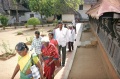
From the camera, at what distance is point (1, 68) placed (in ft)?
28.5

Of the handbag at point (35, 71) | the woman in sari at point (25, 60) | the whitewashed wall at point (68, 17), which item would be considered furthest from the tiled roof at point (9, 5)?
the handbag at point (35, 71)

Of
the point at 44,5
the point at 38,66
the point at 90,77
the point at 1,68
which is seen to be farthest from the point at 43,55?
the point at 44,5

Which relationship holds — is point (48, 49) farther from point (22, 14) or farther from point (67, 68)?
point (22, 14)

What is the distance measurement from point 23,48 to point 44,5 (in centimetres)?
3060

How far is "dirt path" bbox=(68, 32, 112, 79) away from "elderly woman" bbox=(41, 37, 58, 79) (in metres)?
1.60

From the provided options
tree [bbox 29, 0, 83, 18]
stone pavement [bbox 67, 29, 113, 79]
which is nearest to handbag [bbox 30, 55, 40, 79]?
stone pavement [bbox 67, 29, 113, 79]

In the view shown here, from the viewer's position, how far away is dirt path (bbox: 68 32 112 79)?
733 cm

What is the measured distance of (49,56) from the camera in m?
5.76

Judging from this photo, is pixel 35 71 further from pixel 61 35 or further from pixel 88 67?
pixel 88 67

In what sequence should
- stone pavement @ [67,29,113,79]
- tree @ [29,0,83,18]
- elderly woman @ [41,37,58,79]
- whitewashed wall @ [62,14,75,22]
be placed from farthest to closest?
whitewashed wall @ [62,14,75,22] → tree @ [29,0,83,18] → stone pavement @ [67,29,113,79] → elderly woman @ [41,37,58,79]

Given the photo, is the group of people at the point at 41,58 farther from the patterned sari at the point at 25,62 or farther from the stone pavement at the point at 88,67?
the stone pavement at the point at 88,67

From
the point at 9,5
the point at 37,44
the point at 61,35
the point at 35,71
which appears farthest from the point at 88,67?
the point at 9,5

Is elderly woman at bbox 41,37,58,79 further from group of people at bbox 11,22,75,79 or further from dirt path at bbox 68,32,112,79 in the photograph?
dirt path at bbox 68,32,112,79

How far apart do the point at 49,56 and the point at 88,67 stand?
10.5 ft
